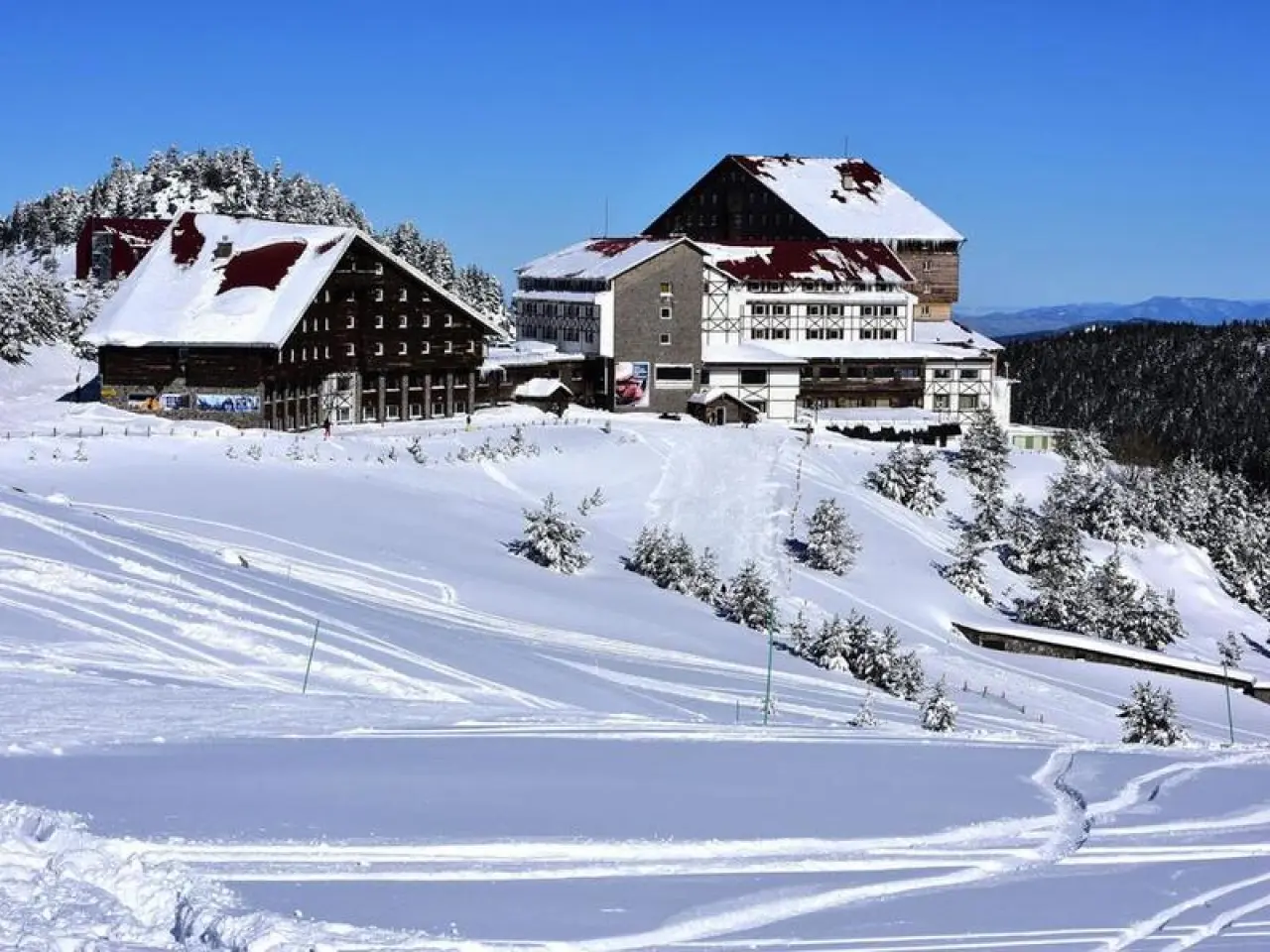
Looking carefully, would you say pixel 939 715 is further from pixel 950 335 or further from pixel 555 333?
pixel 950 335

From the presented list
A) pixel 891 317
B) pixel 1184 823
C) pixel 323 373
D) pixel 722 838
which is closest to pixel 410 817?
pixel 722 838

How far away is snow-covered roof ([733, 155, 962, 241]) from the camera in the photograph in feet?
277

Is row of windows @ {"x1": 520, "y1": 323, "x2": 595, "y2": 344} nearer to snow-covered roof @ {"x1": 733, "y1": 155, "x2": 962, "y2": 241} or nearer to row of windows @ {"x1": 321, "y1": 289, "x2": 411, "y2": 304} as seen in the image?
row of windows @ {"x1": 321, "y1": 289, "x2": 411, "y2": 304}

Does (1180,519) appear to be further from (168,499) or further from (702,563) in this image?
(168,499)

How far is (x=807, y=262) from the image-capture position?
74.9 metres

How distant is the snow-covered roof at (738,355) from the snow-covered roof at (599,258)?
15.3 feet

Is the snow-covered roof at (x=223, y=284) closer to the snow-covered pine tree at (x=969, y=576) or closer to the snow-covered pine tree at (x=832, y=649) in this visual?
the snow-covered pine tree at (x=969, y=576)

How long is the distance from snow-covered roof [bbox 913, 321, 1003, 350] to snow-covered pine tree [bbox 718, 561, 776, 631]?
39.7m

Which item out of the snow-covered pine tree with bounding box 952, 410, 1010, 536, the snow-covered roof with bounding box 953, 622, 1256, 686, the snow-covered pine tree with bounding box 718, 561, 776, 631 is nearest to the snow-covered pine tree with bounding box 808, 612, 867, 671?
the snow-covered pine tree with bounding box 718, 561, 776, 631

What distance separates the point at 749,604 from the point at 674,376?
30579 millimetres

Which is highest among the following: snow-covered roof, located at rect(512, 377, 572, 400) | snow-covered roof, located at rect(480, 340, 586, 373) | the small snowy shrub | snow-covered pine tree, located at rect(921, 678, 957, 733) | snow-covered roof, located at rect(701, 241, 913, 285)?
snow-covered roof, located at rect(701, 241, 913, 285)

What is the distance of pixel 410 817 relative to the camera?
536 inches

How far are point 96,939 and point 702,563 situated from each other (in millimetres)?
32175

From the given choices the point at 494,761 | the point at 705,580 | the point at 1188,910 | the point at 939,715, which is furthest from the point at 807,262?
the point at 1188,910
